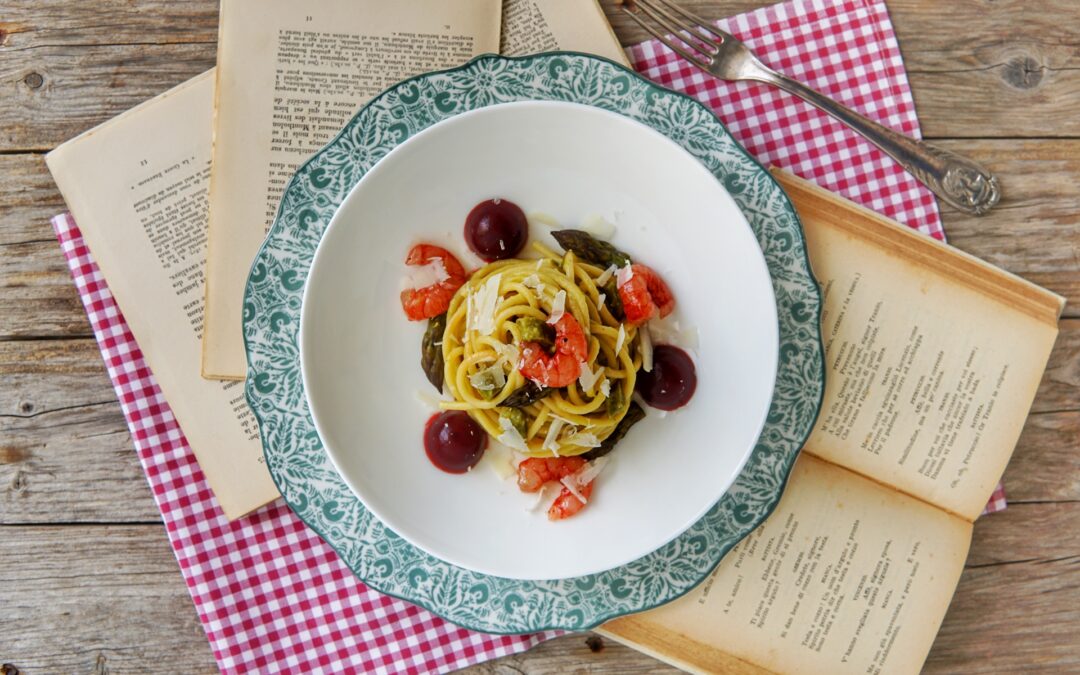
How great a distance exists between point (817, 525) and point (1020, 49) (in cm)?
187

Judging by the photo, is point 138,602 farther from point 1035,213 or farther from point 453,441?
point 1035,213

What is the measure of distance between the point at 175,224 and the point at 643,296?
166 centimetres

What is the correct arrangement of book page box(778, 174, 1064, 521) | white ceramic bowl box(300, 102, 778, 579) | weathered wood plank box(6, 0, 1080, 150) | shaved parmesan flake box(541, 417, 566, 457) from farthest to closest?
1. weathered wood plank box(6, 0, 1080, 150)
2. book page box(778, 174, 1064, 521)
3. shaved parmesan flake box(541, 417, 566, 457)
4. white ceramic bowl box(300, 102, 778, 579)

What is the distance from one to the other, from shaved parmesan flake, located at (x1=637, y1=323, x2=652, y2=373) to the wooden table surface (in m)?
1.08

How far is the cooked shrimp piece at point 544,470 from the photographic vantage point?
7.73 ft

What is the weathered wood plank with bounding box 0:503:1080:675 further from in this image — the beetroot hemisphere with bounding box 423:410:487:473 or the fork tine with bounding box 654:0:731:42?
the fork tine with bounding box 654:0:731:42

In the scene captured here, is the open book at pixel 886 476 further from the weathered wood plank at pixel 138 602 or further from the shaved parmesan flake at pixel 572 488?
the shaved parmesan flake at pixel 572 488

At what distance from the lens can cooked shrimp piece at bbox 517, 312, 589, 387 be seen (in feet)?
7.32

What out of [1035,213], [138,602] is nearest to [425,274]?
[138,602]

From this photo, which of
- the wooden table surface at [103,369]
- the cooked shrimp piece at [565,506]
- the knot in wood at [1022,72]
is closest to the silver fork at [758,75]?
the wooden table surface at [103,369]

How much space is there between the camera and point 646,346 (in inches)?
93.8

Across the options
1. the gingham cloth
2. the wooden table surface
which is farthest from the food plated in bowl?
the wooden table surface

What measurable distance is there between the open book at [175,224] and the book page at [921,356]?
1.12m

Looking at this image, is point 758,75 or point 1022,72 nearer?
point 758,75
